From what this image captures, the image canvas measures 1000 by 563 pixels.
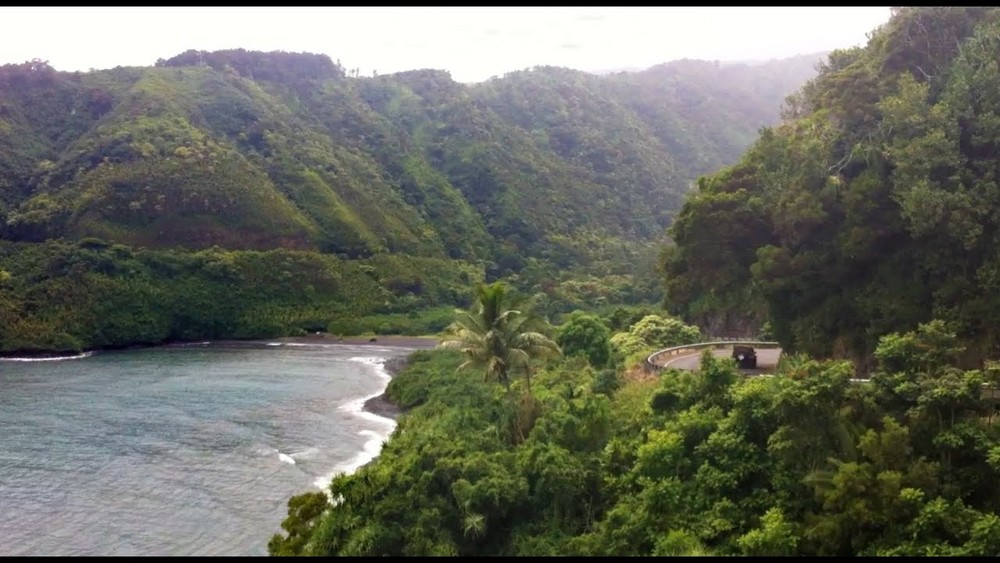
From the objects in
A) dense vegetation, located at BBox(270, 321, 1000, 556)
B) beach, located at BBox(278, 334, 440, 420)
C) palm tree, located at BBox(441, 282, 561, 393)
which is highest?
palm tree, located at BBox(441, 282, 561, 393)

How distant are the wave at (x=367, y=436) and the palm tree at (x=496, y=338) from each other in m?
5.10

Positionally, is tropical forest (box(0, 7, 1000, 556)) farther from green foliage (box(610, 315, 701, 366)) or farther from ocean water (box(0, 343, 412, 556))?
ocean water (box(0, 343, 412, 556))

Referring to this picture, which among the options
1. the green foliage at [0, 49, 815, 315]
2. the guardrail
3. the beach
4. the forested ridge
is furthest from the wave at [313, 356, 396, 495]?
the green foliage at [0, 49, 815, 315]

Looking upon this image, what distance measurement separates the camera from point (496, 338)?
24.4 meters

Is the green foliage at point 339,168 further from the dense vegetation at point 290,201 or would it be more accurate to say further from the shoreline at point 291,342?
the shoreline at point 291,342

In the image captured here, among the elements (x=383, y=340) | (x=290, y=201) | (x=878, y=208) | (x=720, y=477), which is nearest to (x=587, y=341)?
(x=878, y=208)

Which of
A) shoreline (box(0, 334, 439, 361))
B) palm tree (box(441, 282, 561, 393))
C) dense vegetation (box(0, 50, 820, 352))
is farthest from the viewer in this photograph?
dense vegetation (box(0, 50, 820, 352))

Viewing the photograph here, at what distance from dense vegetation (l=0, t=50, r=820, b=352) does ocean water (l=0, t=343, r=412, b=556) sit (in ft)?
47.0

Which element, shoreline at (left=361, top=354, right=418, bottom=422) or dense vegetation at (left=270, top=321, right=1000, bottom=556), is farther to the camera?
shoreline at (left=361, top=354, right=418, bottom=422)

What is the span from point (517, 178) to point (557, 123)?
37.4 meters

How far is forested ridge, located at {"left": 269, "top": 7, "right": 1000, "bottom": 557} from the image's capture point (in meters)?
15.5

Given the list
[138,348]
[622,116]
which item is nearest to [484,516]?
[138,348]

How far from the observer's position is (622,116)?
6516 inches

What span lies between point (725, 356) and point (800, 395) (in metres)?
12.4
